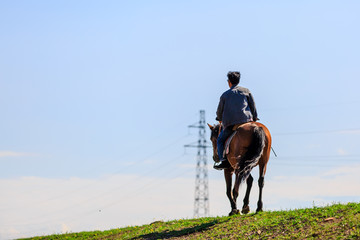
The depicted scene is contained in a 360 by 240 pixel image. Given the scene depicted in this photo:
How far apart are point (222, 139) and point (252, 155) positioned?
4.28ft

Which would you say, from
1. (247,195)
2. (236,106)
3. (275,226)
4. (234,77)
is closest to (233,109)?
(236,106)

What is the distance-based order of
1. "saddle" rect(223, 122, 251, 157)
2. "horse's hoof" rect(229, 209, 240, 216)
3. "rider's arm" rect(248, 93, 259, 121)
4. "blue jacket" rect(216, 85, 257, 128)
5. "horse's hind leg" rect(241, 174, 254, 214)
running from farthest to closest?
1. "horse's hoof" rect(229, 209, 240, 216)
2. "rider's arm" rect(248, 93, 259, 121)
3. "horse's hind leg" rect(241, 174, 254, 214)
4. "blue jacket" rect(216, 85, 257, 128)
5. "saddle" rect(223, 122, 251, 157)

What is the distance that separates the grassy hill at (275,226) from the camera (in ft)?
48.6

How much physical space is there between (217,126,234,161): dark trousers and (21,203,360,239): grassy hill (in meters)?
1.96

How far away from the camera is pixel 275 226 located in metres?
16.1

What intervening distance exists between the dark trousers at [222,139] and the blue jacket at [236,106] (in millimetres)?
159

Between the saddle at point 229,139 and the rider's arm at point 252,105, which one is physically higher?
the rider's arm at point 252,105

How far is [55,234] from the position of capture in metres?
25.4

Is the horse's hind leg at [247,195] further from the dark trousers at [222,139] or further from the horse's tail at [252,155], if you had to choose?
the dark trousers at [222,139]

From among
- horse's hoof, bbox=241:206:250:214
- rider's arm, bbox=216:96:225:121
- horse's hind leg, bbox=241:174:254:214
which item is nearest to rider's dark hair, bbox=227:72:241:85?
rider's arm, bbox=216:96:225:121

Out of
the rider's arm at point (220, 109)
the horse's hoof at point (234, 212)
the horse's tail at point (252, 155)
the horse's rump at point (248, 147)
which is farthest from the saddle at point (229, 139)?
the horse's hoof at point (234, 212)

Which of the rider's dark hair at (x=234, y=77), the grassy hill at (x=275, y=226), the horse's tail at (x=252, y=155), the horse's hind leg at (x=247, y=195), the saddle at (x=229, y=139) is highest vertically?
the rider's dark hair at (x=234, y=77)

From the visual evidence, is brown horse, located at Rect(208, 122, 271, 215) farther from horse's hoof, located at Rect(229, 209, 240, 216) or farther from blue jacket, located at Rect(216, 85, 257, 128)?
horse's hoof, located at Rect(229, 209, 240, 216)

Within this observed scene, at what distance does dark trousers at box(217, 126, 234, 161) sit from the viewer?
59.1ft
